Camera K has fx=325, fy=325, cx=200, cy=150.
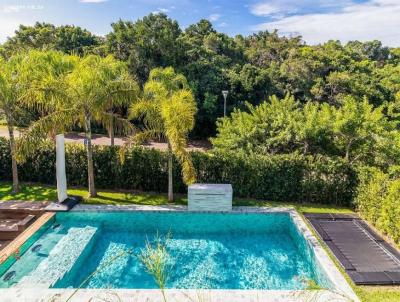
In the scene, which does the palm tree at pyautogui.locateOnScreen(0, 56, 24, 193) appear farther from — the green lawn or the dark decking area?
the dark decking area

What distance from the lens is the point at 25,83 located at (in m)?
12.6

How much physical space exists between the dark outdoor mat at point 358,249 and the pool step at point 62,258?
724cm

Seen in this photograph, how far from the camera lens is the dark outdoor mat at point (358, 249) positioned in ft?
26.9

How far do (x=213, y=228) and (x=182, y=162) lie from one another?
273cm

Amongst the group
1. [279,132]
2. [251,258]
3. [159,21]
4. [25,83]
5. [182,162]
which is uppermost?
[159,21]

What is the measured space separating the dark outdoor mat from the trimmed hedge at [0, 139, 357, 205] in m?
1.53

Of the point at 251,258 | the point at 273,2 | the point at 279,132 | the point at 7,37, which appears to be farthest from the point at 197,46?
the point at 7,37

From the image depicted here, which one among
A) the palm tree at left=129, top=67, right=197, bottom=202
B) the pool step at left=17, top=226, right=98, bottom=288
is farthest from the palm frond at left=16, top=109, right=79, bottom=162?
the pool step at left=17, top=226, right=98, bottom=288

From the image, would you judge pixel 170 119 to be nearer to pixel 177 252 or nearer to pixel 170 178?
pixel 170 178

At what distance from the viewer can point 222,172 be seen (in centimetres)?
1359

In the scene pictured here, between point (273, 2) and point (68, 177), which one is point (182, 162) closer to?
point (68, 177)

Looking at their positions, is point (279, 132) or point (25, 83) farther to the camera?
point (279, 132)

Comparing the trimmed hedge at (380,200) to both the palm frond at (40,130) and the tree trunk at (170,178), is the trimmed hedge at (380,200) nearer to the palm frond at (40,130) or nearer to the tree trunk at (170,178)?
the tree trunk at (170,178)


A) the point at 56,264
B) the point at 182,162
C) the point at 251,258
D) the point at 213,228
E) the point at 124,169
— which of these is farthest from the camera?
the point at 124,169
